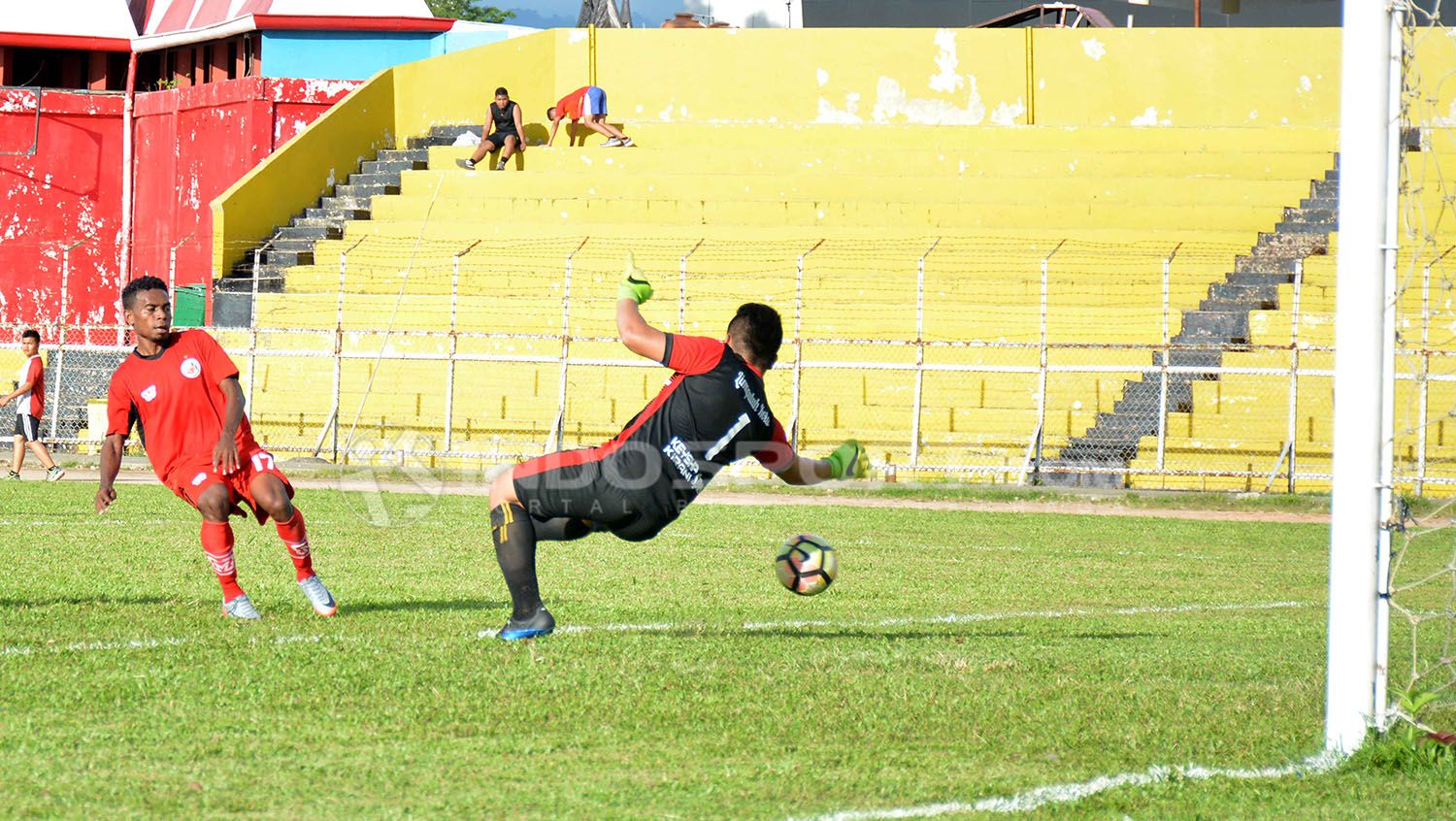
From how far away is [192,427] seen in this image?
332 inches

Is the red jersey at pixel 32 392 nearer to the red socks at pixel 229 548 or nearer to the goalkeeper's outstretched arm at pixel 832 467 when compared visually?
the red socks at pixel 229 548

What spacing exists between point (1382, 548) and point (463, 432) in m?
17.3

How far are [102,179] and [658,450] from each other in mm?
28888

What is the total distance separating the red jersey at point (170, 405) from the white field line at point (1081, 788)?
15.5 feet

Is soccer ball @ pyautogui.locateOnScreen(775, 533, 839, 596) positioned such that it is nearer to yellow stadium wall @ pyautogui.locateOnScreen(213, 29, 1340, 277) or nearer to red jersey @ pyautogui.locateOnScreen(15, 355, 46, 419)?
red jersey @ pyautogui.locateOnScreen(15, 355, 46, 419)

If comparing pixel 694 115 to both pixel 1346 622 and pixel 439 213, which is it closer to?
pixel 439 213

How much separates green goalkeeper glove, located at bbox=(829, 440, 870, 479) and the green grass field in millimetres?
799

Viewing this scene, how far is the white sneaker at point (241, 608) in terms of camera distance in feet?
27.2

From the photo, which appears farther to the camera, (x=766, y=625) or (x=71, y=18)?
(x=71, y=18)

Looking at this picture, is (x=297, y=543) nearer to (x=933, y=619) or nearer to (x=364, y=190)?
(x=933, y=619)

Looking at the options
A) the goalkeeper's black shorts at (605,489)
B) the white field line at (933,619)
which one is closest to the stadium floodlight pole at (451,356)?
the white field line at (933,619)

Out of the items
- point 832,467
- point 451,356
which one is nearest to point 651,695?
point 832,467

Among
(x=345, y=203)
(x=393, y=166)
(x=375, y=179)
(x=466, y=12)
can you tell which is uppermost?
(x=466, y=12)

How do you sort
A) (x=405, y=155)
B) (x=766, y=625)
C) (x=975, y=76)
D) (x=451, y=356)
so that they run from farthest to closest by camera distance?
(x=975, y=76)
(x=405, y=155)
(x=451, y=356)
(x=766, y=625)
